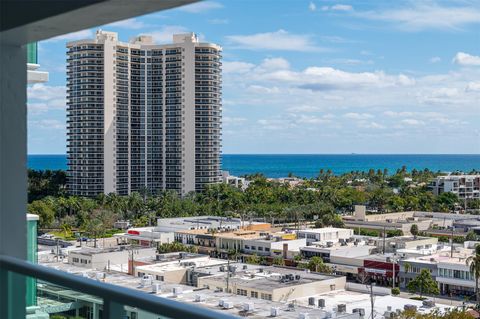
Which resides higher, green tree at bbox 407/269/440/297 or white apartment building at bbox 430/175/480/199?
white apartment building at bbox 430/175/480/199

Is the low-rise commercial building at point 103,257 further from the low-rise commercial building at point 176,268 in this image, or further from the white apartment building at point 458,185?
the white apartment building at point 458,185

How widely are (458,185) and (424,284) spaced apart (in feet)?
72.3

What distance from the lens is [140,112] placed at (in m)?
33.6

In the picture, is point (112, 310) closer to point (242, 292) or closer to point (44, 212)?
point (242, 292)

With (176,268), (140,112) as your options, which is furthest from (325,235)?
(140,112)

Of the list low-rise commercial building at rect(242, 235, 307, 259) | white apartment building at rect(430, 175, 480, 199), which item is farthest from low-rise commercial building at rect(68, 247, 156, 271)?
white apartment building at rect(430, 175, 480, 199)

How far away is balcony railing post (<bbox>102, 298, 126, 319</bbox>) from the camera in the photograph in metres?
0.99

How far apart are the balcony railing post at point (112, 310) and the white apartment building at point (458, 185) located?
34958 mm

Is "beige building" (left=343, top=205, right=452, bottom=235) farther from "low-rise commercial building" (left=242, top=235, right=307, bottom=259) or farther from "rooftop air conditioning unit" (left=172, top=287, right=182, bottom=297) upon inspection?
"rooftop air conditioning unit" (left=172, top=287, right=182, bottom=297)

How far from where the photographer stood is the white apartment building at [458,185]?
3466 cm

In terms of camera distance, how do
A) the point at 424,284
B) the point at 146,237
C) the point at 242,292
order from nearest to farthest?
the point at 242,292 → the point at 424,284 → the point at 146,237

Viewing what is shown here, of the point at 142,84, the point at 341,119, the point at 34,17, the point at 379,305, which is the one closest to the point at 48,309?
the point at 34,17

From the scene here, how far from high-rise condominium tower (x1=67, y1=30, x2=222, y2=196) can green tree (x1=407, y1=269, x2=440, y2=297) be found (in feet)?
61.4

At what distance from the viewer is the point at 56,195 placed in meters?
29.9
